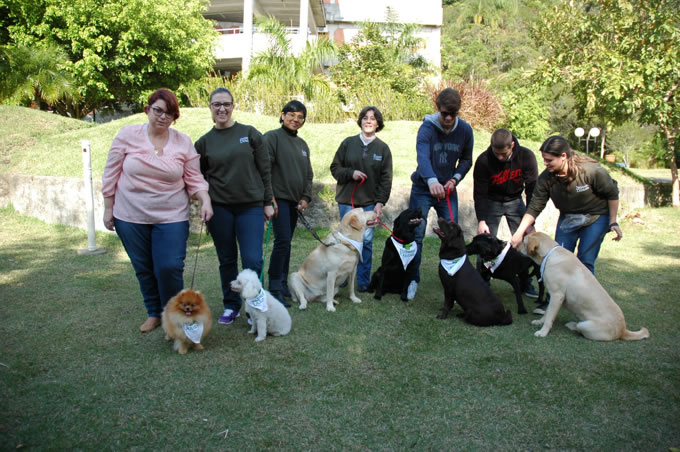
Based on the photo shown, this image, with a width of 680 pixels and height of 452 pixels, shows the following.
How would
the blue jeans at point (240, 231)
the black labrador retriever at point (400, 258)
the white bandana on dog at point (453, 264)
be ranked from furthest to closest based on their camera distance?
the black labrador retriever at point (400, 258) → the white bandana on dog at point (453, 264) → the blue jeans at point (240, 231)

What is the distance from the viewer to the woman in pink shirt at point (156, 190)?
3.65 m

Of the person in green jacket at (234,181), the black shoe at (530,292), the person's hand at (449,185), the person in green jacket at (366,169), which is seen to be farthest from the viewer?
the black shoe at (530,292)

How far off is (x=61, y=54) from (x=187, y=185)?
15269 millimetres

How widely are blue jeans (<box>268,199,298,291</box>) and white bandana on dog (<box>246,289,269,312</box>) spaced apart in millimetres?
1023

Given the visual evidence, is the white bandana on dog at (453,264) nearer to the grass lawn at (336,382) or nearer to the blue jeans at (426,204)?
the grass lawn at (336,382)

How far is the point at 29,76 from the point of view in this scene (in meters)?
13.5

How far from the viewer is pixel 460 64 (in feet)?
111

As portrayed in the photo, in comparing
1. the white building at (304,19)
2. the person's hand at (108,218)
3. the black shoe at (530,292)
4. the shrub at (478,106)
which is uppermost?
the white building at (304,19)

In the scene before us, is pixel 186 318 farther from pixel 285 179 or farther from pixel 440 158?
pixel 440 158

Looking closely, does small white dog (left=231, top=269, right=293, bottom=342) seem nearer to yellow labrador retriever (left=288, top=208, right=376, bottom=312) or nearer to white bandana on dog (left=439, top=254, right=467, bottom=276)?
yellow labrador retriever (left=288, top=208, right=376, bottom=312)

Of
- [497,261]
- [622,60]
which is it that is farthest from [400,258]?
[622,60]

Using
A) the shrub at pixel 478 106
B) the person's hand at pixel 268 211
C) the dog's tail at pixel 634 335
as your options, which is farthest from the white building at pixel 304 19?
the dog's tail at pixel 634 335

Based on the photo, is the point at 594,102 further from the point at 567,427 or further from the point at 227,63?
the point at 227,63

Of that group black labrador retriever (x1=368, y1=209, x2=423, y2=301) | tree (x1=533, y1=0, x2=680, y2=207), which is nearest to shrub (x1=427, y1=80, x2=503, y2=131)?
tree (x1=533, y1=0, x2=680, y2=207)
